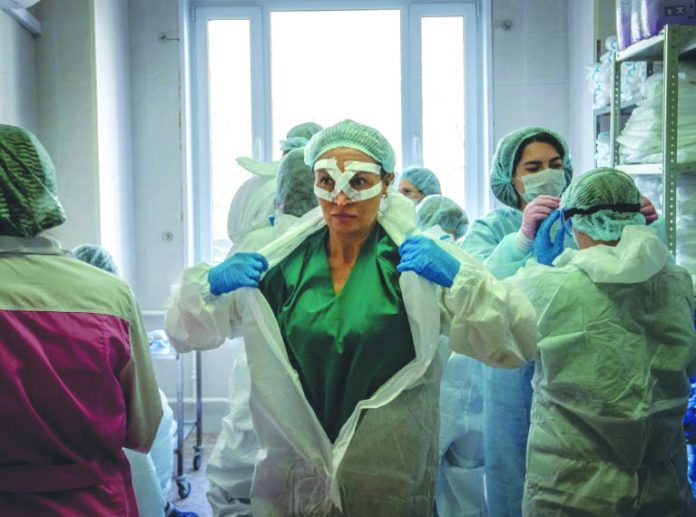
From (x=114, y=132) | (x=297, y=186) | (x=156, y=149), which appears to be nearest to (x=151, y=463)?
(x=297, y=186)

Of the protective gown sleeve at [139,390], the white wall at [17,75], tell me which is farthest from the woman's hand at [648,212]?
the white wall at [17,75]

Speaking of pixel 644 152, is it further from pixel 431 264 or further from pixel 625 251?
pixel 431 264

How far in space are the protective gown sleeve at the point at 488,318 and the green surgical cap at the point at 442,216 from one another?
150cm

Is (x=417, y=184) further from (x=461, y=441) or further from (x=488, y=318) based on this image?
(x=488, y=318)

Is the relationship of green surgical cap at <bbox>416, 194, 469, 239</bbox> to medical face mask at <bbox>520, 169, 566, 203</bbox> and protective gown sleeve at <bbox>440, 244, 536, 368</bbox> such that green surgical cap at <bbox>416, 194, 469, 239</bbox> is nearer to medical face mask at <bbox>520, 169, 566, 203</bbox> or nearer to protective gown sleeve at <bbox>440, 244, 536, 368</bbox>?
medical face mask at <bbox>520, 169, 566, 203</bbox>

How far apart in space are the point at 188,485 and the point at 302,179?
195 cm

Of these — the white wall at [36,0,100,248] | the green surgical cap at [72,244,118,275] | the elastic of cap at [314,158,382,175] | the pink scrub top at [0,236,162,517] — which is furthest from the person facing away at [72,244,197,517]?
the white wall at [36,0,100,248]

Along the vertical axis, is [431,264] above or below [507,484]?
above

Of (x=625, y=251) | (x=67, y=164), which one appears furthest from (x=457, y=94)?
(x=625, y=251)

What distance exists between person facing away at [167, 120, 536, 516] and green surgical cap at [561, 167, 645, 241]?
0.33 metres

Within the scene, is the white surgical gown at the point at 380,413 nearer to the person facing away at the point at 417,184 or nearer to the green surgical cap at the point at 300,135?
the green surgical cap at the point at 300,135

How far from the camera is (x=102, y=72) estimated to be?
385cm

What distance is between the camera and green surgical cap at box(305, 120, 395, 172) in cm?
165

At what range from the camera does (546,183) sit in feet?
7.60
